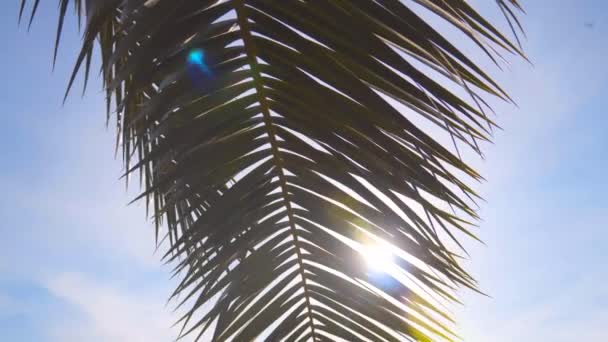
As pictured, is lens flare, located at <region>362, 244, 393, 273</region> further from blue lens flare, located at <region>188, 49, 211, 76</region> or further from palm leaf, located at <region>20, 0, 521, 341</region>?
blue lens flare, located at <region>188, 49, 211, 76</region>

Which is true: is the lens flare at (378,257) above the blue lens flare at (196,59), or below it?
below

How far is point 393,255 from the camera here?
114 centimetres

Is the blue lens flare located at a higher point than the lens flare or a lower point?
higher

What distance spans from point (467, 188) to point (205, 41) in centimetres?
57

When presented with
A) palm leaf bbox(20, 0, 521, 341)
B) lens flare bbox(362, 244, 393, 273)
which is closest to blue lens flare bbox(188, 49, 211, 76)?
palm leaf bbox(20, 0, 521, 341)

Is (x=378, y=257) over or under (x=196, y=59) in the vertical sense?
under

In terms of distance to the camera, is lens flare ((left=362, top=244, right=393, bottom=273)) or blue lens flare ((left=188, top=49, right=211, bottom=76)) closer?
blue lens flare ((left=188, top=49, right=211, bottom=76))

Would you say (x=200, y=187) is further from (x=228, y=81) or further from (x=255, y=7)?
(x=255, y=7)

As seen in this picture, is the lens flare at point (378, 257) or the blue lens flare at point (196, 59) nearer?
the blue lens flare at point (196, 59)

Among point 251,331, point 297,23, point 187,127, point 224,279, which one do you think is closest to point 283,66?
point 297,23

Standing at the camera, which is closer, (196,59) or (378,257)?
(196,59)

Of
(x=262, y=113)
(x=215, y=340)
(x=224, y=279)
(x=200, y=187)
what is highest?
(x=262, y=113)

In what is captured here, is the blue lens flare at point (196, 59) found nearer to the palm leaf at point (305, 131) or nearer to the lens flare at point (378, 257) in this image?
the palm leaf at point (305, 131)

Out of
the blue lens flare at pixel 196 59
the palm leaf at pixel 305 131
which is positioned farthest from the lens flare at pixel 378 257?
the blue lens flare at pixel 196 59
